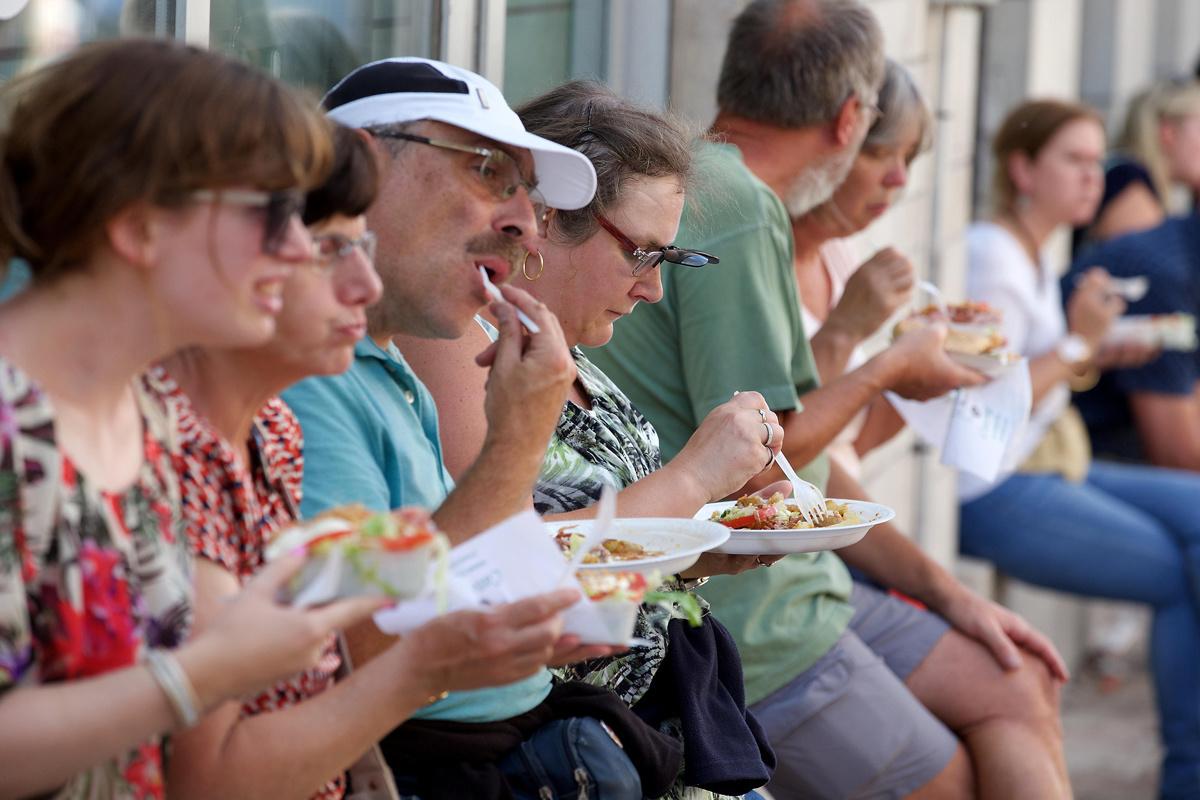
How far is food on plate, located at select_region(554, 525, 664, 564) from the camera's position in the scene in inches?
77.4

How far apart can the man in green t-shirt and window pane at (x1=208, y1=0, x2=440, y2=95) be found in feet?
2.29

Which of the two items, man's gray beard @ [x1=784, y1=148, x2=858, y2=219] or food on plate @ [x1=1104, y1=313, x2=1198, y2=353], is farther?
food on plate @ [x1=1104, y1=313, x2=1198, y2=353]

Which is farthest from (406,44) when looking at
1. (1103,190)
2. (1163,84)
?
(1163,84)

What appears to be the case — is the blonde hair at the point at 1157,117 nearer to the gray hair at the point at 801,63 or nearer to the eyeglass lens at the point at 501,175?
the gray hair at the point at 801,63

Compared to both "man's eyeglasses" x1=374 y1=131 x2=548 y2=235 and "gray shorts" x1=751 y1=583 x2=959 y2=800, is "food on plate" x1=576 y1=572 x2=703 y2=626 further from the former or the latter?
"gray shorts" x1=751 y1=583 x2=959 y2=800

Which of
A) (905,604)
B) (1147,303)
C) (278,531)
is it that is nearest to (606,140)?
(278,531)

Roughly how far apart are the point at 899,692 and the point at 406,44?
5.63 ft

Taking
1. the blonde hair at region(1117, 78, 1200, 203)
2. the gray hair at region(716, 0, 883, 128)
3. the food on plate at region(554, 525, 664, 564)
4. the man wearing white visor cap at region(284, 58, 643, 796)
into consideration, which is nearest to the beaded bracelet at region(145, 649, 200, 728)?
the man wearing white visor cap at region(284, 58, 643, 796)

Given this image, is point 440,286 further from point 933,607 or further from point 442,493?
point 933,607

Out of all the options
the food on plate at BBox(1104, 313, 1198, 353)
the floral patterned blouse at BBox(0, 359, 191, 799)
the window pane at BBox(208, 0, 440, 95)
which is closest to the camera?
the floral patterned blouse at BBox(0, 359, 191, 799)

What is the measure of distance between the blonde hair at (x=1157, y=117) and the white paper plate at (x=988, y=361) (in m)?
3.83

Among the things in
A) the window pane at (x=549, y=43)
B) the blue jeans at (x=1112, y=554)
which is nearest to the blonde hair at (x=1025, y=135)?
the blue jeans at (x=1112, y=554)

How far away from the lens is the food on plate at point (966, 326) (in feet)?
11.0

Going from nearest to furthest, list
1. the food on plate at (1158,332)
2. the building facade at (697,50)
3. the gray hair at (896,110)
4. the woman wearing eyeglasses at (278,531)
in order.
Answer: the woman wearing eyeglasses at (278,531) → the building facade at (697,50) → the gray hair at (896,110) → the food on plate at (1158,332)
